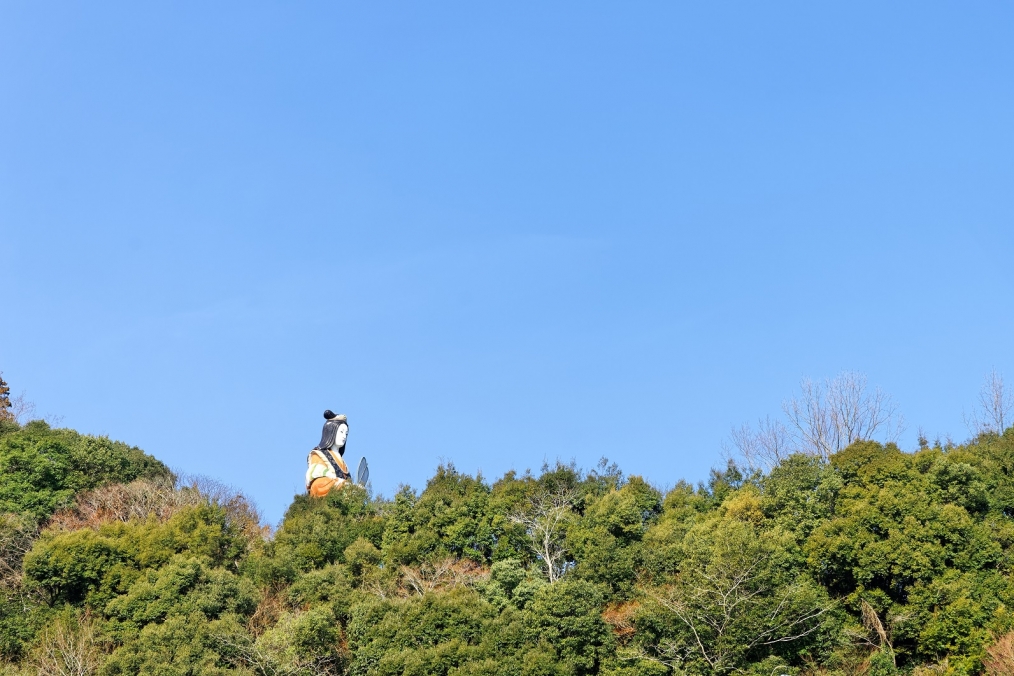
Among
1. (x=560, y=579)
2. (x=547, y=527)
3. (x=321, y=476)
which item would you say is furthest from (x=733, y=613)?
(x=321, y=476)

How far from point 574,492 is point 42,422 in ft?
53.2

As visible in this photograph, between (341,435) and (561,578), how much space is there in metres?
11.9

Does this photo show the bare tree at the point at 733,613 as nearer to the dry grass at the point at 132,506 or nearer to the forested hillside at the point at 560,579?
the forested hillside at the point at 560,579

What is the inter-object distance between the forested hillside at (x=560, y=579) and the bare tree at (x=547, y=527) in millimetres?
92

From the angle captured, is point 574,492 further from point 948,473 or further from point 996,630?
point 996,630

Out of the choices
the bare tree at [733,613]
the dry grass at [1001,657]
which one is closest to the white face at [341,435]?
the bare tree at [733,613]

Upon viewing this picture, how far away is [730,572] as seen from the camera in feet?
78.3

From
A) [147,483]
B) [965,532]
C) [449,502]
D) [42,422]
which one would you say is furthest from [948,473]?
[42,422]

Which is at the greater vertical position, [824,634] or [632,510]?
[632,510]

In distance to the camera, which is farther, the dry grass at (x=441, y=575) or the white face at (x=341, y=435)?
the white face at (x=341, y=435)

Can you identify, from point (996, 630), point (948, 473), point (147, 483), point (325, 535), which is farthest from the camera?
point (147, 483)

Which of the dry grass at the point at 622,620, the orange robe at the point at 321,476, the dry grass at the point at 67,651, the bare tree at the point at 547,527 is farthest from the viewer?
the orange robe at the point at 321,476

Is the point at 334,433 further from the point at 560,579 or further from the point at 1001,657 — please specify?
the point at 1001,657

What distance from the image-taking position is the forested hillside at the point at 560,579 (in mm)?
23484
